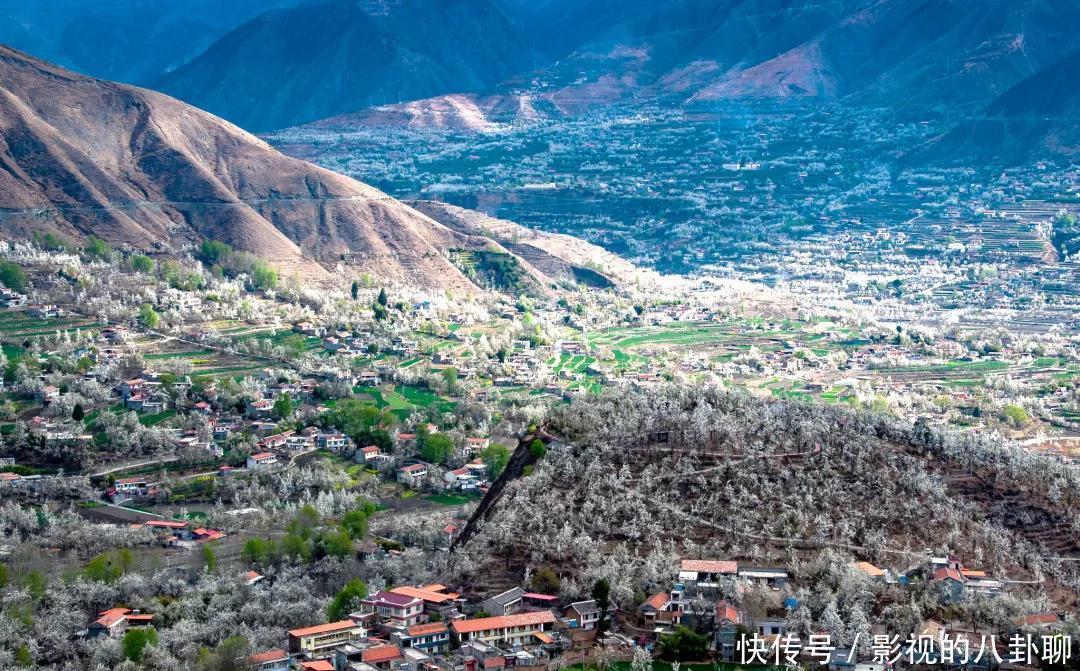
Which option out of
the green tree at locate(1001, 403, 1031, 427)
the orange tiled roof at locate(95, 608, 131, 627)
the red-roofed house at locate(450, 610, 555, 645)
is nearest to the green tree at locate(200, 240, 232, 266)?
the green tree at locate(1001, 403, 1031, 427)

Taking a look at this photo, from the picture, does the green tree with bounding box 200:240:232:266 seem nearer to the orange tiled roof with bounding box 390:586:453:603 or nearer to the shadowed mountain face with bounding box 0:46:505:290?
the shadowed mountain face with bounding box 0:46:505:290

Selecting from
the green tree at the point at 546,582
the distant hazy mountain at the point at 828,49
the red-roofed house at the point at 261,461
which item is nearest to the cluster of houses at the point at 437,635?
the green tree at the point at 546,582

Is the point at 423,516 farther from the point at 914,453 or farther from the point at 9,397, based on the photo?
the point at 9,397

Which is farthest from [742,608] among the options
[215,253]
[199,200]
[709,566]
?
[199,200]

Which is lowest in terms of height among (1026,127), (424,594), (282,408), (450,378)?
(424,594)

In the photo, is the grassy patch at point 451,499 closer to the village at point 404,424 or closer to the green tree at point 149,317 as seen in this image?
the village at point 404,424

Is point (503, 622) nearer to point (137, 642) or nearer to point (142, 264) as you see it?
point (137, 642)

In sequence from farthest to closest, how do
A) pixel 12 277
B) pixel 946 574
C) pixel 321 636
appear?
pixel 12 277, pixel 946 574, pixel 321 636
